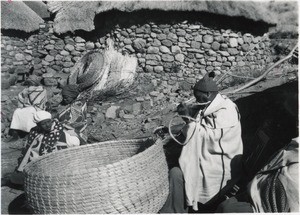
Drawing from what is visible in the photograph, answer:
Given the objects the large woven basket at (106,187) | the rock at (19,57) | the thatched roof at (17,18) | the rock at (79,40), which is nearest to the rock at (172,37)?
the rock at (79,40)

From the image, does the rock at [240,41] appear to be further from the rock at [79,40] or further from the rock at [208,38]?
the rock at [79,40]

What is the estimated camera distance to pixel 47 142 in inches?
162

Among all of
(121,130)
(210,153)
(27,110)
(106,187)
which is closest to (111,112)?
(121,130)

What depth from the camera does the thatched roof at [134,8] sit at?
8789 mm

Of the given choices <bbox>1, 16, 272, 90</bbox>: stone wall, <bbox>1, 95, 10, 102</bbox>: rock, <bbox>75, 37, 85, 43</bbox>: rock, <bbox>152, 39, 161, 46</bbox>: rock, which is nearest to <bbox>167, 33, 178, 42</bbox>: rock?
<bbox>1, 16, 272, 90</bbox>: stone wall

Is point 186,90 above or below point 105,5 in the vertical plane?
below

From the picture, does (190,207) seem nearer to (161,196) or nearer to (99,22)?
(161,196)

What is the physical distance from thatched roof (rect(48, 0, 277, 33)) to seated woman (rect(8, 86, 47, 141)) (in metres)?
3.52

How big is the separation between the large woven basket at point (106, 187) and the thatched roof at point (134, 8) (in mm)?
6686

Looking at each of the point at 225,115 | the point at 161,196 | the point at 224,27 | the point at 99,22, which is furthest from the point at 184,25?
the point at 161,196

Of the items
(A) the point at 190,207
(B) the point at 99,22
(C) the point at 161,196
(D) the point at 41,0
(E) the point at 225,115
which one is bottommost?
(A) the point at 190,207

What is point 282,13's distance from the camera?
1405 cm

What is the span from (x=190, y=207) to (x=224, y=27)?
661 cm

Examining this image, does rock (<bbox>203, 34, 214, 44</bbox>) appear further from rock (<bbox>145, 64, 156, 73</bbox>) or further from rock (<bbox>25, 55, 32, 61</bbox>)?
rock (<bbox>25, 55, 32, 61</bbox>)
